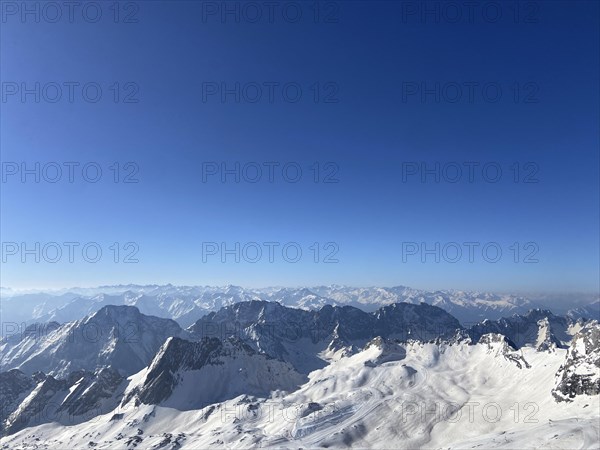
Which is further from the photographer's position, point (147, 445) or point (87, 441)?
point (87, 441)

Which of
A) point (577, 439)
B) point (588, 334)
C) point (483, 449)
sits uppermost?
point (588, 334)

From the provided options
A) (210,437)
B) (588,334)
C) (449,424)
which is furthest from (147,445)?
(588,334)

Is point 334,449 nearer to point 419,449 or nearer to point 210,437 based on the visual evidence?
point 419,449

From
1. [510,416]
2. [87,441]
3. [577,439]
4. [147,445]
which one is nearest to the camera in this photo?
[577,439]

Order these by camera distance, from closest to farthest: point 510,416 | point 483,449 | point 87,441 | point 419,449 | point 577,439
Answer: point 577,439
point 483,449
point 419,449
point 510,416
point 87,441

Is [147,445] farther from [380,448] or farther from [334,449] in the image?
[380,448]

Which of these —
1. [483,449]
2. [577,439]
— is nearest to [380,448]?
[483,449]

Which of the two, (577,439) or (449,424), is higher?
(577,439)
